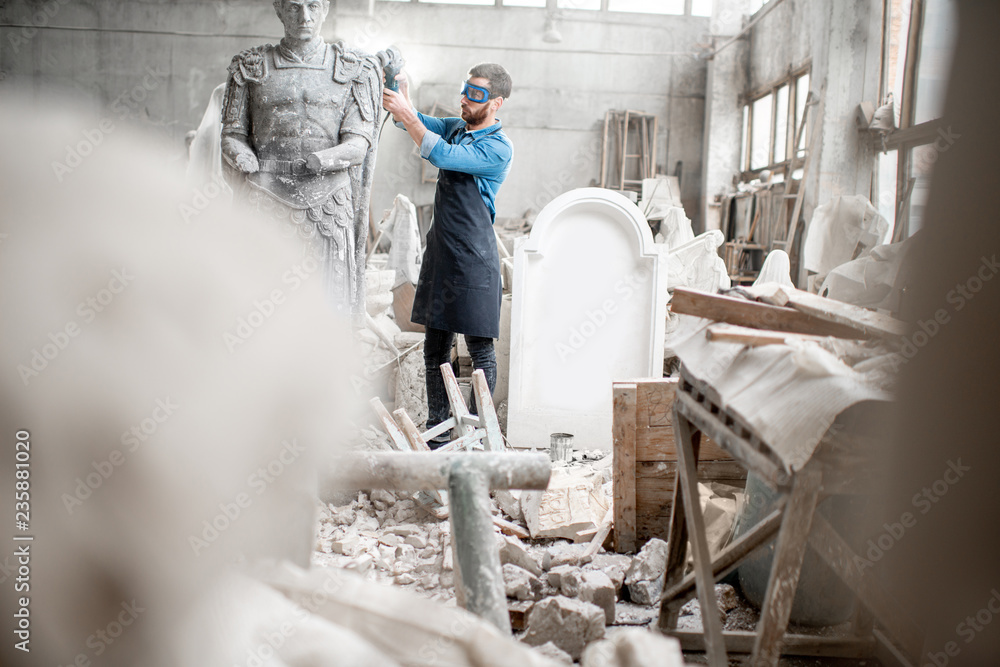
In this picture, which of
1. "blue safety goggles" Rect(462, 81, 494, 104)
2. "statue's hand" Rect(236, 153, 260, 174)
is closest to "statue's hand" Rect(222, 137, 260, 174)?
"statue's hand" Rect(236, 153, 260, 174)

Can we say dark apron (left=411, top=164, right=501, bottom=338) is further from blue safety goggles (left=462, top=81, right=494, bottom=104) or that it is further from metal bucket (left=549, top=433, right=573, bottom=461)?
metal bucket (left=549, top=433, right=573, bottom=461)

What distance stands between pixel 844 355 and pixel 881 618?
712 mm

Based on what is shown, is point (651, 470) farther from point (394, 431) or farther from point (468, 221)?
point (468, 221)

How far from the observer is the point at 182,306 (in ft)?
3.40

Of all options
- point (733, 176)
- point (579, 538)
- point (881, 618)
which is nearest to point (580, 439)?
point (579, 538)

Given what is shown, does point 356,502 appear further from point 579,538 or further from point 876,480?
point 876,480

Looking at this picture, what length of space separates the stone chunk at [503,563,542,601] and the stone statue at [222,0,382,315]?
1698 millimetres

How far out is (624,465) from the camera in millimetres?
3152

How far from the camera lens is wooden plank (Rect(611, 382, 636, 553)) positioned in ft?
10.3

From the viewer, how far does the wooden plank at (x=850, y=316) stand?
68.9 inches

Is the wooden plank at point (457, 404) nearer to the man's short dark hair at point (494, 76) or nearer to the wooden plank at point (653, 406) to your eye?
the wooden plank at point (653, 406)
